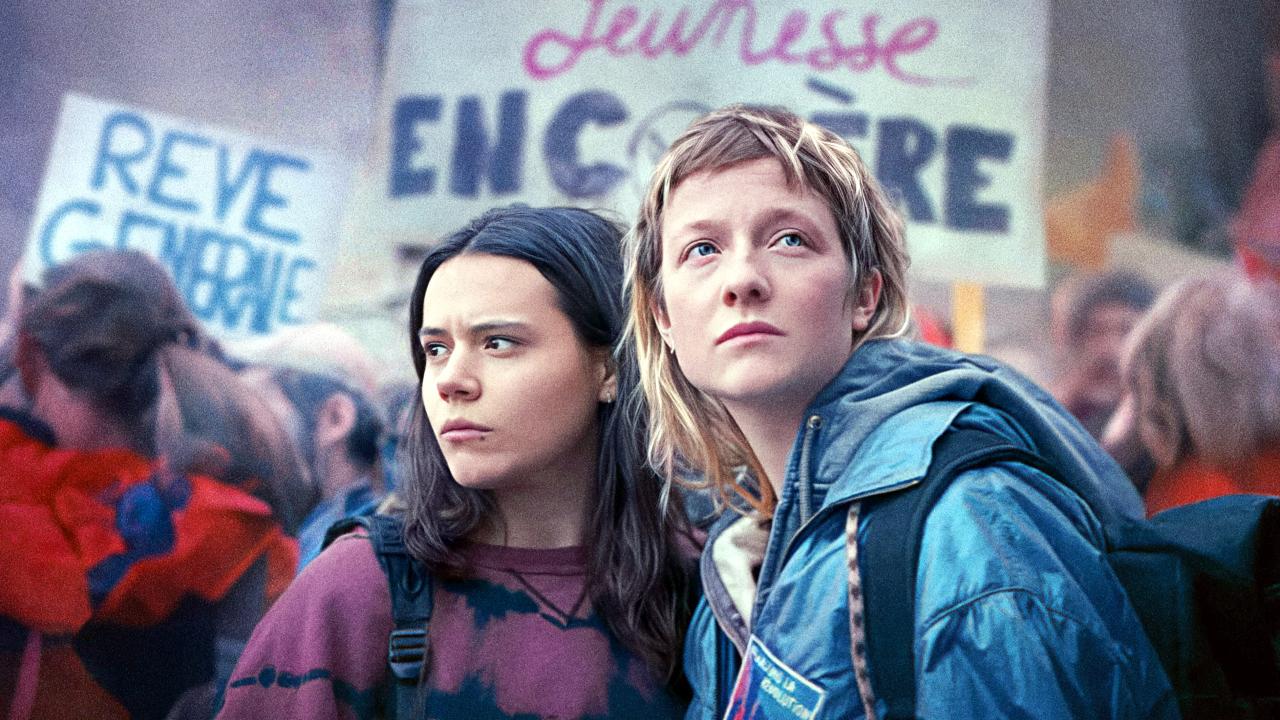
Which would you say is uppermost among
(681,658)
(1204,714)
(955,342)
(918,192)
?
(918,192)

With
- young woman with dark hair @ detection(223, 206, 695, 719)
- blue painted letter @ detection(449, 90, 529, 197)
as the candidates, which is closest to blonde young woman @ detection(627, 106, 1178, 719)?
young woman with dark hair @ detection(223, 206, 695, 719)

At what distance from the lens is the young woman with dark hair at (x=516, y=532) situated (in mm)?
1657

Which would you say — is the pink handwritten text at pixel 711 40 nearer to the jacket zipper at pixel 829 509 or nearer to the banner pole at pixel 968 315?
the banner pole at pixel 968 315

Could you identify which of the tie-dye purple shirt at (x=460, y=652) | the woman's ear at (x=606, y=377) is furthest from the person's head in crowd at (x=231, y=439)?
the woman's ear at (x=606, y=377)

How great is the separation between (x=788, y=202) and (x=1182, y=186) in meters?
3.03

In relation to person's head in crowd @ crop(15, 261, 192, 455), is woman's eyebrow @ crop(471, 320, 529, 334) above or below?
above

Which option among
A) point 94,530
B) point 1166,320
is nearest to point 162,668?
point 94,530

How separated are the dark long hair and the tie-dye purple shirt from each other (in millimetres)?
46

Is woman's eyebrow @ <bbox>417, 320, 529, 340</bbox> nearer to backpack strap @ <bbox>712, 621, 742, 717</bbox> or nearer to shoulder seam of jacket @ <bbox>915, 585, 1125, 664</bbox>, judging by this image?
backpack strap @ <bbox>712, 621, 742, 717</bbox>

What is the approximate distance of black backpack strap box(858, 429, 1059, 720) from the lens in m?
1.19

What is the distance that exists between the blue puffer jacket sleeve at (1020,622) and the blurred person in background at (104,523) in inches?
109

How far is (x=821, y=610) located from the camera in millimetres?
1275

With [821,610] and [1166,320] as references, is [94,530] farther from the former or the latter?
[1166,320]

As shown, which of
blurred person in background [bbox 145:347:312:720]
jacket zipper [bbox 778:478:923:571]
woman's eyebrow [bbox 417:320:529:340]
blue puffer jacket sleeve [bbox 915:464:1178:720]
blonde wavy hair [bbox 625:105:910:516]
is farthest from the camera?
blurred person in background [bbox 145:347:312:720]
